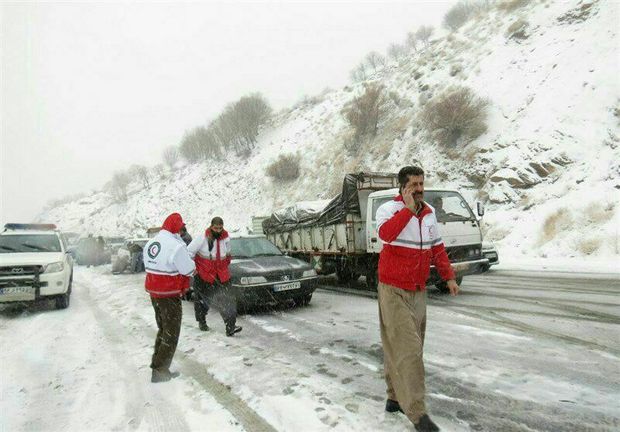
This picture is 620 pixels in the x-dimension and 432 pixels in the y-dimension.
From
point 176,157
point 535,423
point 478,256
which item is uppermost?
point 176,157

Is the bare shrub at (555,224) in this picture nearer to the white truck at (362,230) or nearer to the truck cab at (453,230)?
the white truck at (362,230)

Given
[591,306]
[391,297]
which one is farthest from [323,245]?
[391,297]

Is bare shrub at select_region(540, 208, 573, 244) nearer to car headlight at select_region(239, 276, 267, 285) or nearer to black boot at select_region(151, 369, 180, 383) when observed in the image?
car headlight at select_region(239, 276, 267, 285)

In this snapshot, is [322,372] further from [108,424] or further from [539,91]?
[539,91]

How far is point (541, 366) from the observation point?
14.1ft

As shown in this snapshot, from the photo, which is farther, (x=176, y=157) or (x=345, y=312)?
(x=176, y=157)

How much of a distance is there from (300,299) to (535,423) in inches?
231

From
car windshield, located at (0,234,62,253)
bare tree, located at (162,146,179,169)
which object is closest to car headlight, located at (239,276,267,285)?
car windshield, located at (0,234,62,253)

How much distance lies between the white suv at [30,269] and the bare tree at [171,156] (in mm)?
66388

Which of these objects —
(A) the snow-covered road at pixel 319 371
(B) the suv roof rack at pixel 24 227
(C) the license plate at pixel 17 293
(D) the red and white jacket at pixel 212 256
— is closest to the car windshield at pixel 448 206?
(A) the snow-covered road at pixel 319 371

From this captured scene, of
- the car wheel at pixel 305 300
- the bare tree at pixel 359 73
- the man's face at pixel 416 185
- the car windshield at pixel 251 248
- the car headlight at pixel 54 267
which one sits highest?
the bare tree at pixel 359 73

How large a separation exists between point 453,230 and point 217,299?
16.2 ft

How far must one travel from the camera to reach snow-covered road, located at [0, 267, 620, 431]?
3.40 m

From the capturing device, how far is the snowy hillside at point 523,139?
15.5 meters
